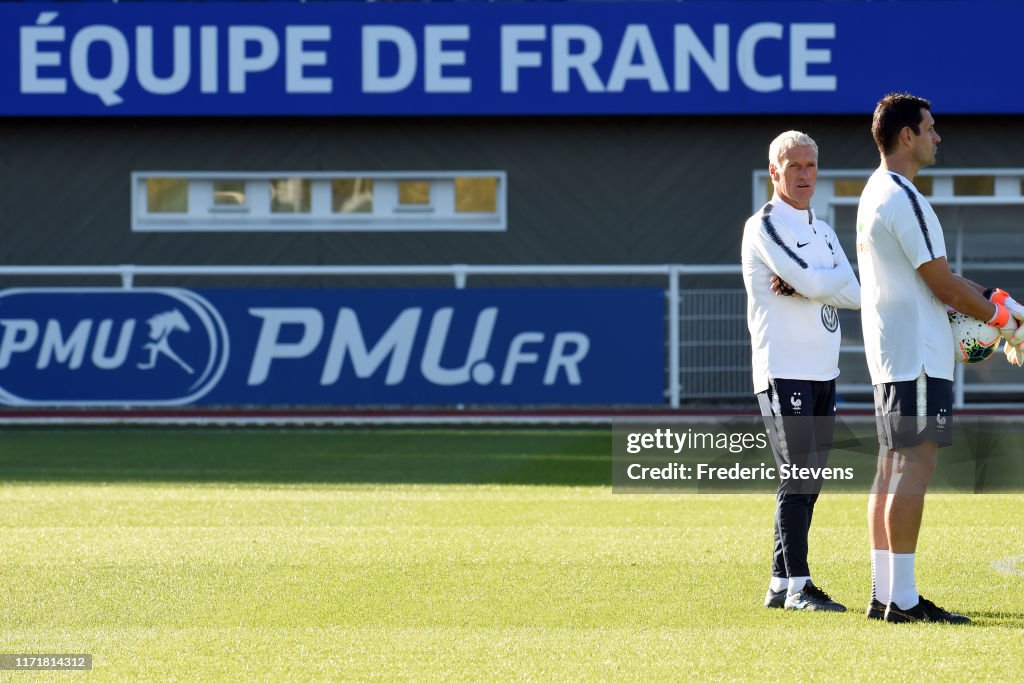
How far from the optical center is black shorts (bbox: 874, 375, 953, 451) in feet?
18.6

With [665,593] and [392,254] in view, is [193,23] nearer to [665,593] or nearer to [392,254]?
[392,254]

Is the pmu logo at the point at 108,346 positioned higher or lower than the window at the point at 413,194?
lower

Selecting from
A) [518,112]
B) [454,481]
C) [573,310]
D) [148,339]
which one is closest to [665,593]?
[454,481]

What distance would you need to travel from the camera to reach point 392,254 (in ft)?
63.7

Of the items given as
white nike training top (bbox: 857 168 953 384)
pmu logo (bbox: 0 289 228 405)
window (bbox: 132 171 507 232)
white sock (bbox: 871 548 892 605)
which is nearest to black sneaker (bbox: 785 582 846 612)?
white sock (bbox: 871 548 892 605)

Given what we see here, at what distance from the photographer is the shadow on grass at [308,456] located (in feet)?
37.7

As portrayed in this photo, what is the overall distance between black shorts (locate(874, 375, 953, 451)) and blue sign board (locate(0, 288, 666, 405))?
9895 mm

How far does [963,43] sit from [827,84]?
1768mm

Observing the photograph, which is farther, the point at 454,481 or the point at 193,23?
the point at 193,23

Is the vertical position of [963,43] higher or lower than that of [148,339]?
higher

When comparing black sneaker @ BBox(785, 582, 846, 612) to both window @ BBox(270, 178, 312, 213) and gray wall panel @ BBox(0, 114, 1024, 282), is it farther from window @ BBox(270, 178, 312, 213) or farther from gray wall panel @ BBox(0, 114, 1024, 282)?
window @ BBox(270, 178, 312, 213)

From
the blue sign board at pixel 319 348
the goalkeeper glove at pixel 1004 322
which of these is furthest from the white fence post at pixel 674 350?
the goalkeeper glove at pixel 1004 322

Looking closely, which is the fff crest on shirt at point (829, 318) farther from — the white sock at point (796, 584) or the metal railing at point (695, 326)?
the metal railing at point (695, 326)

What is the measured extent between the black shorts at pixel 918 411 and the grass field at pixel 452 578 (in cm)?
72
